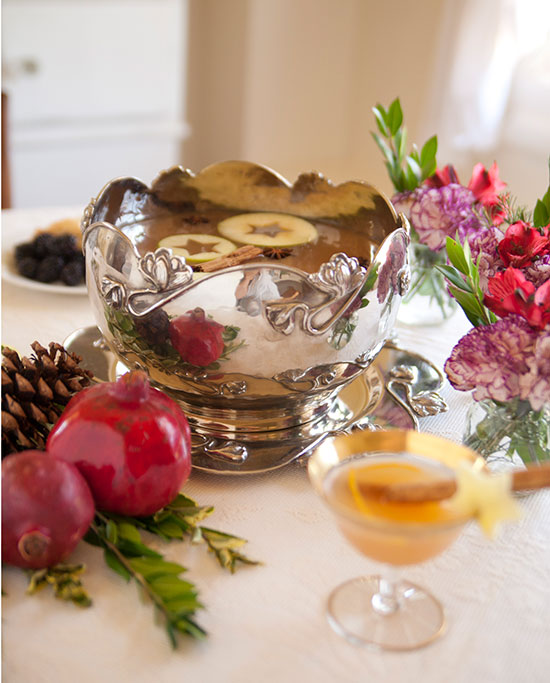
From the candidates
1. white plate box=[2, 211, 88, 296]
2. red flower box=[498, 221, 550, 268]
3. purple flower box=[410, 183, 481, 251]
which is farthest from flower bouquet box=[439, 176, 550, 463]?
white plate box=[2, 211, 88, 296]

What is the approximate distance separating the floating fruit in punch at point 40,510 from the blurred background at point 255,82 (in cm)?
144

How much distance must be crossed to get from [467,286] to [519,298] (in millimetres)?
64

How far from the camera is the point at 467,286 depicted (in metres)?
0.61

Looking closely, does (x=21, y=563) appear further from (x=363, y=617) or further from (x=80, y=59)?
(x=80, y=59)

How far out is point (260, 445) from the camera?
1.93ft

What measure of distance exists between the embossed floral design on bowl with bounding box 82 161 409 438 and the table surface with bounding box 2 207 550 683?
60mm

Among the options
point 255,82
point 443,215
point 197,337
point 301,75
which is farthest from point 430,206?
point 301,75

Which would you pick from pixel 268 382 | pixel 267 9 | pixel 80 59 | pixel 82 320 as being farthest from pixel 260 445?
pixel 267 9

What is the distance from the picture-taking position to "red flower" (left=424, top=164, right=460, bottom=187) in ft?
2.71

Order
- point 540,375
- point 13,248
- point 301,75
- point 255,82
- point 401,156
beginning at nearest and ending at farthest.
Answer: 1. point 540,375
2. point 401,156
3. point 13,248
4. point 255,82
5. point 301,75

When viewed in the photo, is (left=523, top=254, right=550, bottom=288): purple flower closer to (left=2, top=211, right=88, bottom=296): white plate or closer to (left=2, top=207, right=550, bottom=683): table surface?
(left=2, top=207, right=550, bottom=683): table surface

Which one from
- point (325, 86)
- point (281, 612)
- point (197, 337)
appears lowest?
point (281, 612)

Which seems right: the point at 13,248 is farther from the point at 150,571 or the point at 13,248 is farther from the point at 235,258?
the point at 150,571

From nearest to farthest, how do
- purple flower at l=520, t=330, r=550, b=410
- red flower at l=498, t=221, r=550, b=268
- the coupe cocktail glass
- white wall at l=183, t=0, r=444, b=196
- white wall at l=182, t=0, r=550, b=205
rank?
1. the coupe cocktail glass
2. purple flower at l=520, t=330, r=550, b=410
3. red flower at l=498, t=221, r=550, b=268
4. white wall at l=182, t=0, r=550, b=205
5. white wall at l=183, t=0, r=444, b=196
